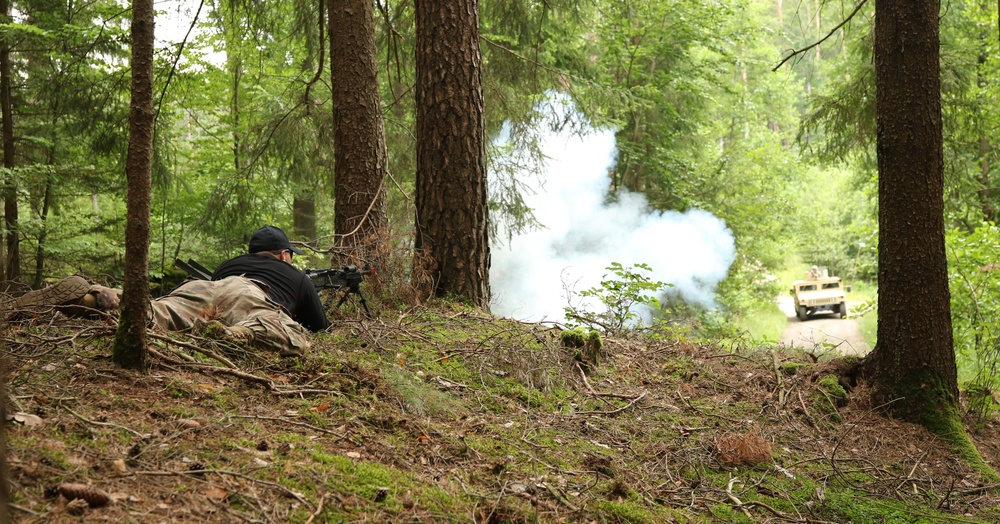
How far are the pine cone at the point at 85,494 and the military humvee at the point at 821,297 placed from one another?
2446 centimetres

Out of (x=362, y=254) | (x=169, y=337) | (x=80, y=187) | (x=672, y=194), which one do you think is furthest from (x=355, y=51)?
(x=672, y=194)

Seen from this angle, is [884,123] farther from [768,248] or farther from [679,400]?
[768,248]

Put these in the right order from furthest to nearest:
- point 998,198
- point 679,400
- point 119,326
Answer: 1. point 998,198
2. point 679,400
3. point 119,326

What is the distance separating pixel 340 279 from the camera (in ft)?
22.1

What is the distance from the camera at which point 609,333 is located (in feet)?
26.8

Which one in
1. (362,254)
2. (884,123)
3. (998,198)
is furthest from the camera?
(998,198)

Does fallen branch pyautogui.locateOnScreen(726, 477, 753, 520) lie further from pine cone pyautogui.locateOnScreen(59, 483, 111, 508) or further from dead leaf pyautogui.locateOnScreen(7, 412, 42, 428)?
dead leaf pyautogui.locateOnScreen(7, 412, 42, 428)

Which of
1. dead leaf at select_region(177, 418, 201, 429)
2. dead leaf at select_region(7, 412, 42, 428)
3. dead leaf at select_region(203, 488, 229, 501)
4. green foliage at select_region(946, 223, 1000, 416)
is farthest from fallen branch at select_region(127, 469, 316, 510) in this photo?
green foliage at select_region(946, 223, 1000, 416)

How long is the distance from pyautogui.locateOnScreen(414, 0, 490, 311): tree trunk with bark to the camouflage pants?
2440 millimetres

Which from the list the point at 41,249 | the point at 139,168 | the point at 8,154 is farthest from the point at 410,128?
the point at 139,168

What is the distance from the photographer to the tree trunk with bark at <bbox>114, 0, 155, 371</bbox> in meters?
3.77

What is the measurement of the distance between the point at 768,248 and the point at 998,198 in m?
8.78

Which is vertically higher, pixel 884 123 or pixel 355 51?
pixel 355 51

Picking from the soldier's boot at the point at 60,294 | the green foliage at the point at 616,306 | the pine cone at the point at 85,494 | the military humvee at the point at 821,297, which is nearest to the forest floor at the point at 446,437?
the pine cone at the point at 85,494
